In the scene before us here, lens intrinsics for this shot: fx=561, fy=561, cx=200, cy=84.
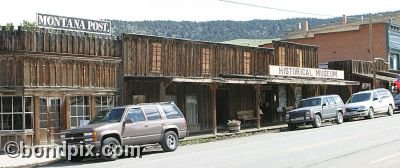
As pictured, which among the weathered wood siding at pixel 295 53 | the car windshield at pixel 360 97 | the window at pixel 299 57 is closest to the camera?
the car windshield at pixel 360 97

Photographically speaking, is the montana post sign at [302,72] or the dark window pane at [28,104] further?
the montana post sign at [302,72]

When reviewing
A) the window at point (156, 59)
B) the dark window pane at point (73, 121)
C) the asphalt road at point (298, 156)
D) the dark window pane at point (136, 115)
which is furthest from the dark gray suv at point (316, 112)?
the dark window pane at point (136, 115)

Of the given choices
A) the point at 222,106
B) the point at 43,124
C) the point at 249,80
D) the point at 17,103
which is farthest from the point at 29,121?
the point at 222,106

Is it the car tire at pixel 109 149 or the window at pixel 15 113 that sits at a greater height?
the window at pixel 15 113

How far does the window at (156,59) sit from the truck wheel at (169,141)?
23.9 ft

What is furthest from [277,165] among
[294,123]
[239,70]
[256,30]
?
[256,30]

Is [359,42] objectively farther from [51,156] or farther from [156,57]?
[51,156]

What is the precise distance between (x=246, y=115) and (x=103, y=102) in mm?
10781

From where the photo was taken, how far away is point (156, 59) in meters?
26.9

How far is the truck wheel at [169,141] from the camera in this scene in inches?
769

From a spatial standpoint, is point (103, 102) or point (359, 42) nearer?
point (103, 102)

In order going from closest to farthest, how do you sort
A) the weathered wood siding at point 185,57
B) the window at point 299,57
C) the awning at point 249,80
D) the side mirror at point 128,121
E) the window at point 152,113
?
the side mirror at point 128,121 < the window at point 152,113 < the awning at point 249,80 < the weathered wood siding at point 185,57 < the window at point 299,57

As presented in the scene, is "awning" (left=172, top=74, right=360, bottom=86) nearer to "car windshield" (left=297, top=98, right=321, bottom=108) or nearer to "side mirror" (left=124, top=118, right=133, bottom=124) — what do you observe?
"car windshield" (left=297, top=98, right=321, bottom=108)

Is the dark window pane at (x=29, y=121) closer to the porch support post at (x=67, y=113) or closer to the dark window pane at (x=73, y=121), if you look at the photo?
the porch support post at (x=67, y=113)
